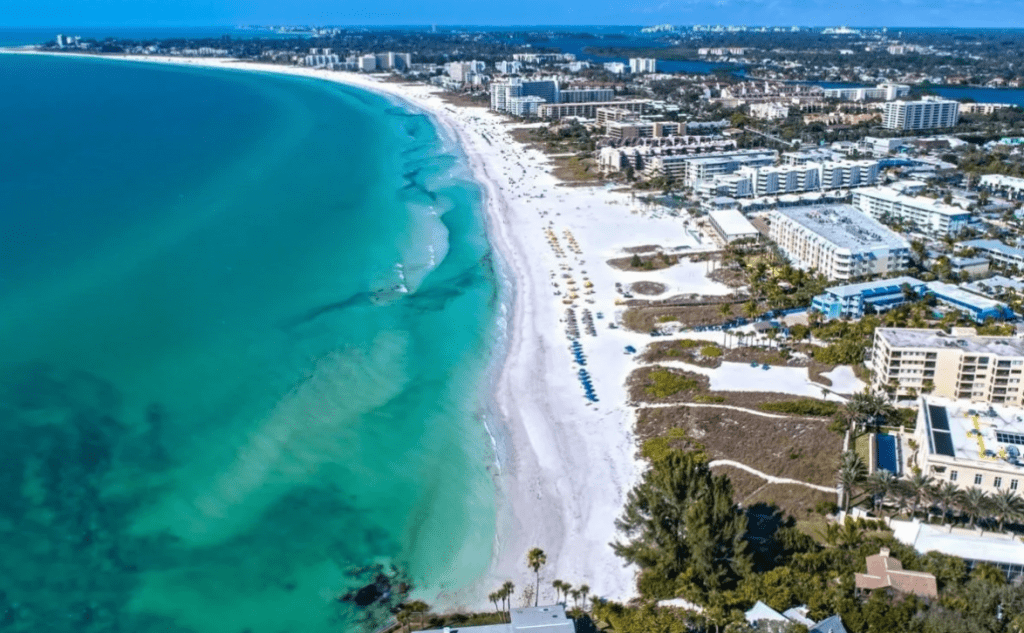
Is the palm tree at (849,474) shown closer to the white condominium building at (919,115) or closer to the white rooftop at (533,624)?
the white rooftop at (533,624)

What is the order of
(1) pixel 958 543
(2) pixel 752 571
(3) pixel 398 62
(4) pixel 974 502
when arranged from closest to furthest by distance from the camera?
(2) pixel 752 571 → (1) pixel 958 543 → (4) pixel 974 502 → (3) pixel 398 62

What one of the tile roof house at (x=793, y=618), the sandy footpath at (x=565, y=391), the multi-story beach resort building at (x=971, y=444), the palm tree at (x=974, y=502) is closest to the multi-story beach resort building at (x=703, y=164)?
the sandy footpath at (x=565, y=391)

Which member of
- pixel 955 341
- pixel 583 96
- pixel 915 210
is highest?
pixel 583 96

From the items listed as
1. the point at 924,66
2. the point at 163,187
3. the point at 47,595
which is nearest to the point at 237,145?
the point at 163,187

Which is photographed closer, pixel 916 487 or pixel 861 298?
pixel 916 487

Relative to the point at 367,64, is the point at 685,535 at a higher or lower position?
lower

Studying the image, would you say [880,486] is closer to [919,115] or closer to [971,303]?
[971,303]

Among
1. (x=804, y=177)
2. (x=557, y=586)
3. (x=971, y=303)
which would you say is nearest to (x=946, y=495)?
(x=557, y=586)
